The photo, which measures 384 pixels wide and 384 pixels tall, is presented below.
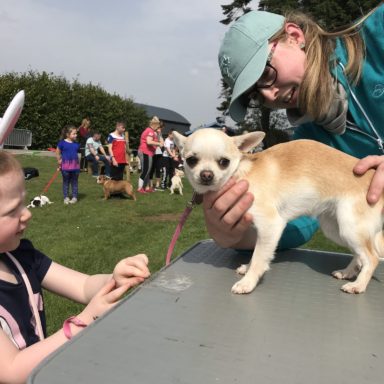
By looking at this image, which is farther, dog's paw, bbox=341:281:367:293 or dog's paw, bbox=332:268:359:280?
dog's paw, bbox=332:268:359:280

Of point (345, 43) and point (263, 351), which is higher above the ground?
point (345, 43)

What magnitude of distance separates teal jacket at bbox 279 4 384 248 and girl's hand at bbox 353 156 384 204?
265 mm

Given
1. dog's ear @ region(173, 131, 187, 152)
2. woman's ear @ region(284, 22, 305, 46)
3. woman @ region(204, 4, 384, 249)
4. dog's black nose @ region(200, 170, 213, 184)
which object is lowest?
dog's black nose @ region(200, 170, 213, 184)

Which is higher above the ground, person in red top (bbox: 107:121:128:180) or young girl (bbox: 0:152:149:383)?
young girl (bbox: 0:152:149:383)

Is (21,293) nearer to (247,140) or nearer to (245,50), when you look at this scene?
(247,140)

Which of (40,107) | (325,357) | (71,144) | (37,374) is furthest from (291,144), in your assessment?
(40,107)

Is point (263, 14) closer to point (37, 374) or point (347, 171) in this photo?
point (347, 171)

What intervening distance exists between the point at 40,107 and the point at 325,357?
24285mm

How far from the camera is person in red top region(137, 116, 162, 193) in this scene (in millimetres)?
11242

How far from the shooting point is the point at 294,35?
2.06m

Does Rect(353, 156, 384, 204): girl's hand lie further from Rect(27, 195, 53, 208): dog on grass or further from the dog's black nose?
Rect(27, 195, 53, 208): dog on grass

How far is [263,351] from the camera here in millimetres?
1040

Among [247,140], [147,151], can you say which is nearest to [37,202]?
[147,151]

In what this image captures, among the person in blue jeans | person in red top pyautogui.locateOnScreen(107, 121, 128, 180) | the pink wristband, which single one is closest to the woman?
the pink wristband
